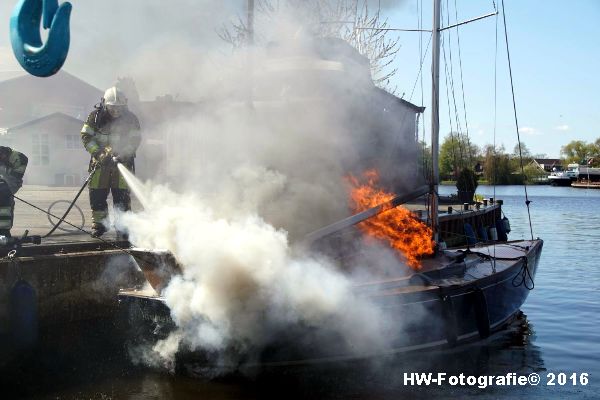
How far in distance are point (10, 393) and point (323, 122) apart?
6100 millimetres

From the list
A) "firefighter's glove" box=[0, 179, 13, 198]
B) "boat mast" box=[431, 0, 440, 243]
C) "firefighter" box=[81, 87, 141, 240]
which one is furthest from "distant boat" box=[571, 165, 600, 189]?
"firefighter's glove" box=[0, 179, 13, 198]

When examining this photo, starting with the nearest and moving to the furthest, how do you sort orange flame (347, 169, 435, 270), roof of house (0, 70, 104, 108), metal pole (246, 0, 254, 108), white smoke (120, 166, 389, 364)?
white smoke (120, 166, 389, 364) < orange flame (347, 169, 435, 270) < metal pole (246, 0, 254, 108) < roof of house (0, 70, 104, 108)

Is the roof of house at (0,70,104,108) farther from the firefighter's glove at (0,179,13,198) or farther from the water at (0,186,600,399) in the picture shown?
the water at (0,186,600,399)

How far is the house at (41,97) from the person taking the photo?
131 ft

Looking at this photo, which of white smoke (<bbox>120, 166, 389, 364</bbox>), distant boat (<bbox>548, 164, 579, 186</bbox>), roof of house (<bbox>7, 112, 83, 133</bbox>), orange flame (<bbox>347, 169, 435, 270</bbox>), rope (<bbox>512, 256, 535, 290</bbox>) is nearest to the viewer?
white smoke (<bbox>120, 166, 389, 364</bbox>)

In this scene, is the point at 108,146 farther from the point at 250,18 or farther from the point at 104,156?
the point at 250,18

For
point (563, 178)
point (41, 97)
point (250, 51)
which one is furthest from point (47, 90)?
point (563, 178)

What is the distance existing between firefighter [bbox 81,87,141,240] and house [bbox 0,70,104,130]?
32205 mm

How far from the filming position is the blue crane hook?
8969mm

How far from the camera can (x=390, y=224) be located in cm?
971

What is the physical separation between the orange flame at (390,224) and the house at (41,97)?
111ft

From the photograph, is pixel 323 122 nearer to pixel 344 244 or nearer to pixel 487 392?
pixel 344 244

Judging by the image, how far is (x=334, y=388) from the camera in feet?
24.9

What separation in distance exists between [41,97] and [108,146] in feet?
119
